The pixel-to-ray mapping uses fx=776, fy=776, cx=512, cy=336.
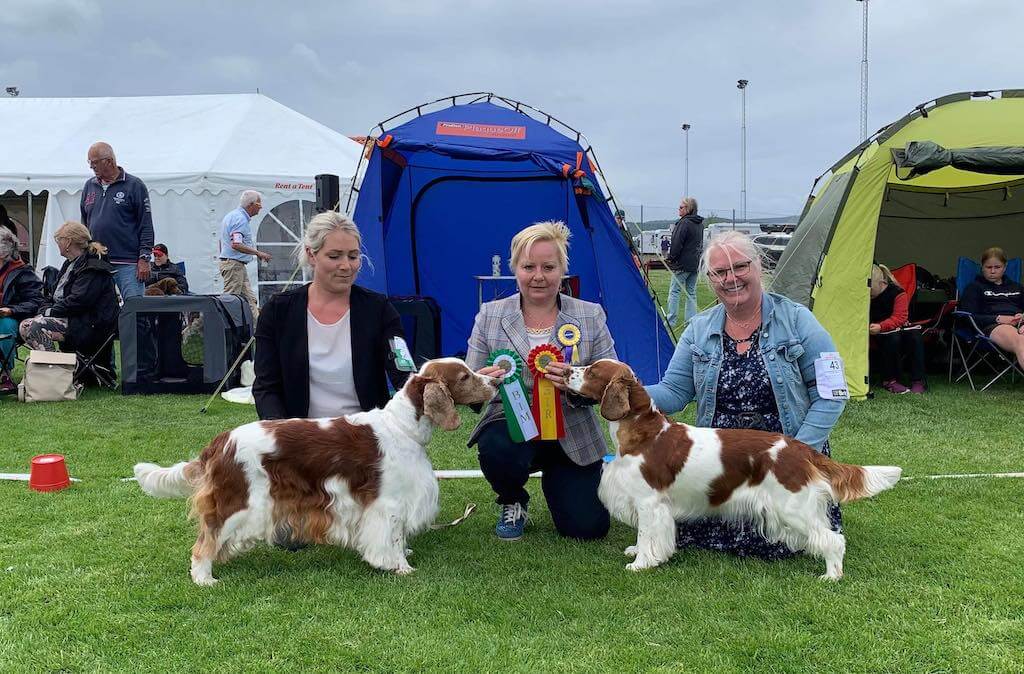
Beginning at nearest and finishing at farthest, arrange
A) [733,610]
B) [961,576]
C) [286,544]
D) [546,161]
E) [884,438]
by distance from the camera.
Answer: [733,610]
[961,576]
[286,544]
[884,438]
[546,161]

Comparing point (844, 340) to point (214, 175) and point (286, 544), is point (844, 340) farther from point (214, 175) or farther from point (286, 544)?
point (214, 175)

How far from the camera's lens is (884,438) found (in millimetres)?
4863

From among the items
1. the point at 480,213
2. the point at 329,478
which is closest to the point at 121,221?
the point at 480,213

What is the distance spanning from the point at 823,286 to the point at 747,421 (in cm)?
336

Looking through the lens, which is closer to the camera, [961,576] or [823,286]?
[961,576]

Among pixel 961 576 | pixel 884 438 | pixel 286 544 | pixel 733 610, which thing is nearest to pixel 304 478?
pixel 286 544

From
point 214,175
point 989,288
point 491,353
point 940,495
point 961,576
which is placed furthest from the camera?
point 214,175

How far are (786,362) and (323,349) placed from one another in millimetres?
1854

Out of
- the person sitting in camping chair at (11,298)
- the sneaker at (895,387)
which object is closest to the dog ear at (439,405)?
the sneaker at (895,387)

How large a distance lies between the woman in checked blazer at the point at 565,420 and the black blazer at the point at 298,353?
0.40 metres

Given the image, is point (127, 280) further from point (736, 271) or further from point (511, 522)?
point (736, 271)

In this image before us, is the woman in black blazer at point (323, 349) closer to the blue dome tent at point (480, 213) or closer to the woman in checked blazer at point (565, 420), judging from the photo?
the woman in checked blazer at point (565, 420)

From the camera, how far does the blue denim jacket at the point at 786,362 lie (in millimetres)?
3003

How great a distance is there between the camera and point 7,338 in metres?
6.29
